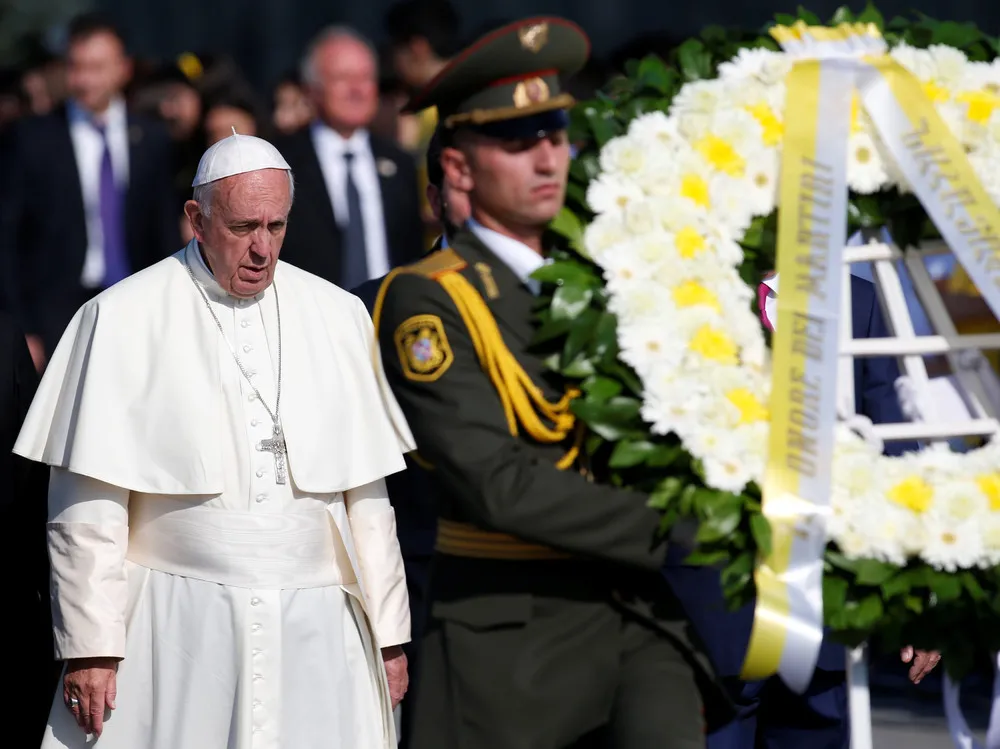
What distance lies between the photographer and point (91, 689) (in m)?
5.38

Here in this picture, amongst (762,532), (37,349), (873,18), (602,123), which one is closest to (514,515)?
(762,532)

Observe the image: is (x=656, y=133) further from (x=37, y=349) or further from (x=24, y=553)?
(x=37, y=349)

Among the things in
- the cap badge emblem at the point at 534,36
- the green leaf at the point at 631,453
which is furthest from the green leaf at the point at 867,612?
the cap badge emblem at the point at 534,36

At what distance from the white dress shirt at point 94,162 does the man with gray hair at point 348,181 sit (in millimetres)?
1044

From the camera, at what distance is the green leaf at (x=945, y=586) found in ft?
16.7

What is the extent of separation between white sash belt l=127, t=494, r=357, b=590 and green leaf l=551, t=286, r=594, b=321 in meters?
0.87

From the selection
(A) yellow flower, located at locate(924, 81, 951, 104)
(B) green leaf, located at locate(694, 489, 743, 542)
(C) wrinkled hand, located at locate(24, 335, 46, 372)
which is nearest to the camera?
(B) green leaf, located at locate(694, 489, 743, 542)

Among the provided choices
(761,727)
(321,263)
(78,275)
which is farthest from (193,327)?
(78,275)

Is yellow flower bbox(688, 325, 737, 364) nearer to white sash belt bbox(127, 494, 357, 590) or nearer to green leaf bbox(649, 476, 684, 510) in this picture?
green leaf bbox(649, 476, 684, 510)

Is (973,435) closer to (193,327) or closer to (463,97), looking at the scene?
(463,97)

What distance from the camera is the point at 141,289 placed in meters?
5.66

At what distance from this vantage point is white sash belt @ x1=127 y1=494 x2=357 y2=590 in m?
5.51

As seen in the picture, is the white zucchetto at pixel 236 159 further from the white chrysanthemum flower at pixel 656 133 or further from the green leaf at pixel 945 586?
the green leaf at pixel 945 586

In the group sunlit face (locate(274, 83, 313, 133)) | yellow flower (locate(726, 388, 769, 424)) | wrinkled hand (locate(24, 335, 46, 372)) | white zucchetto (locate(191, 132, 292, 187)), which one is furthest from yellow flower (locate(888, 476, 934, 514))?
sunlit face (locate(274, 83, 313, 133))
